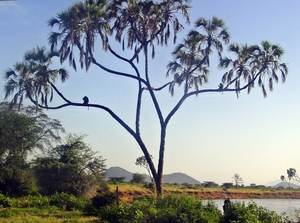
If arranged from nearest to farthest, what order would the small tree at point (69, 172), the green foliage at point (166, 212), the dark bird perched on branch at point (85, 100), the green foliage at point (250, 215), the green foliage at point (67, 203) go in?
the green foliage at point (250, 215), the green foliage at point (166, 212), the green foliage at point (67, 203), the dark bird perched on branch at point (85, 100), the small tree at point (69, 172)

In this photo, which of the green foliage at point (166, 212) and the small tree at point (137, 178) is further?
the small tree at point (137, 178)

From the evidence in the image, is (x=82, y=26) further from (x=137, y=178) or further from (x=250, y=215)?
(x=137, y=178)

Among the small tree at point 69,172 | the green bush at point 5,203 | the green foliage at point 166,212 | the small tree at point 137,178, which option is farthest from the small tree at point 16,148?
the small tree at point 137,178

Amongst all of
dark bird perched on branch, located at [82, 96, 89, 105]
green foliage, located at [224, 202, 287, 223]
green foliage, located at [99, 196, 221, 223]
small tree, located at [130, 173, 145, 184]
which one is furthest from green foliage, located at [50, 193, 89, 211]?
small tree, located at [130, 173, 145, 184]

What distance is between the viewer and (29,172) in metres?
33.5

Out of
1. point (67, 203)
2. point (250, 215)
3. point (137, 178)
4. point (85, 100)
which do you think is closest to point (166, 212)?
point (250, 215)

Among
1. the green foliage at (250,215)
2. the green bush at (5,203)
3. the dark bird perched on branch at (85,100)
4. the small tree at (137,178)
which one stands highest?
the dark bird perched on branch at (85,100)

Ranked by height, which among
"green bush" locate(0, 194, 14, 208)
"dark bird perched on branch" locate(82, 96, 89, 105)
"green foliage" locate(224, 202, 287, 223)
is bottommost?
"green bush" locate(0, 194, 14, 208)

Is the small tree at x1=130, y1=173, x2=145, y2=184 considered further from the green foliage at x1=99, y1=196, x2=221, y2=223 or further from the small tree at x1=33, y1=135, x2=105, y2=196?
the green foliage at x1=99, y1=196, x2=221, y2=223

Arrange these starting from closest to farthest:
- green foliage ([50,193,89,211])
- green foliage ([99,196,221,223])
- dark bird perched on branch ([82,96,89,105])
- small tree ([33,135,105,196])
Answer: green foliage ([99,196,221,223]) < green foliage ([50,193,89,211]) < dark bird perched on branch ([82,96,89,105]) < small tree ([33,135,105,196])

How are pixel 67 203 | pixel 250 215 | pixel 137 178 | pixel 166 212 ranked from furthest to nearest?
pixel 137 178 < pixel 67 203 < pixel 166 212 < pixel 250 215

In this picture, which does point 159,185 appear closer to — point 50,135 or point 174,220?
point 174,220

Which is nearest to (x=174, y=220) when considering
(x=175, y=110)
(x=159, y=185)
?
(x=159, y=185)

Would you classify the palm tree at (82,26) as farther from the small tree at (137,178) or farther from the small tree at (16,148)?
the small tree at (137,178)
